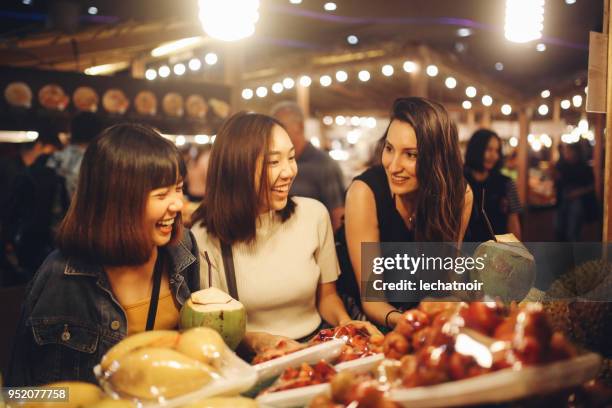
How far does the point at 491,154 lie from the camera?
14.6ft

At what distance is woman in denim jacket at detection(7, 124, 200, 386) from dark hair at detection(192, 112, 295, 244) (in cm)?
44

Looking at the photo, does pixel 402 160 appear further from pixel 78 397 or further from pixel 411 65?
pixel 411 65

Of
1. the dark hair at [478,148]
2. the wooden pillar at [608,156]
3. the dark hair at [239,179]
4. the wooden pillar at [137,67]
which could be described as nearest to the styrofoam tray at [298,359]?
the dark hair at [239,179]

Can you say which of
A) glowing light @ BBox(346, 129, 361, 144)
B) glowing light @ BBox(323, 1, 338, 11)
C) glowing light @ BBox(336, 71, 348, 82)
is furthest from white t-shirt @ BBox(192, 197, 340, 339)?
glowing light @ BBox(346, 129, 361, 144)

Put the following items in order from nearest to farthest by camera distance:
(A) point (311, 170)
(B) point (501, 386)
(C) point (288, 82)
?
(B) point (501, 386)
(A) point (311, 170)
(C) point (288, 82)

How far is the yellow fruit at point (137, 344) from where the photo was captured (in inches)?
48.9

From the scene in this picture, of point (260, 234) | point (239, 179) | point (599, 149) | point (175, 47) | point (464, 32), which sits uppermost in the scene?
point (464, 32)

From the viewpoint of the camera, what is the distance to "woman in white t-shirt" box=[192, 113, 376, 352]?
7.26 feet

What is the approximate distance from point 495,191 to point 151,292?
328 centimetres

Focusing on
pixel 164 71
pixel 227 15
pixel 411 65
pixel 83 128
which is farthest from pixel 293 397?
pixel 164 71

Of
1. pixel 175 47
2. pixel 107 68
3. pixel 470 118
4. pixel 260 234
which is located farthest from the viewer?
pixel 470 118

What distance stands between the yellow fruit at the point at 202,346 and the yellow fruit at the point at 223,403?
0.10m

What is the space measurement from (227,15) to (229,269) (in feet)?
7.09

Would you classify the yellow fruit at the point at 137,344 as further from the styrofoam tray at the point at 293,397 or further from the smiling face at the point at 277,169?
the smiling face at the point at 277,169
